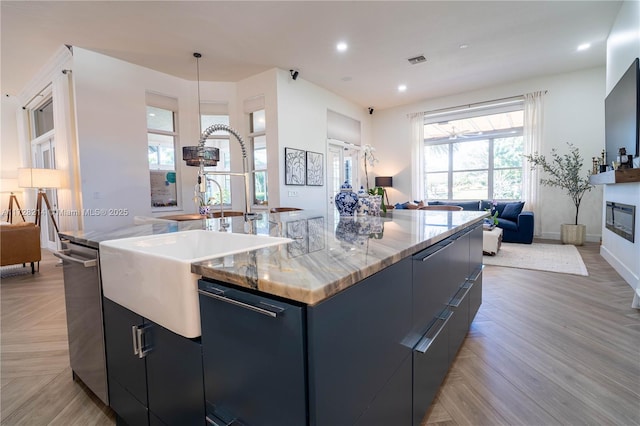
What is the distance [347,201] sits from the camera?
80.2 inches

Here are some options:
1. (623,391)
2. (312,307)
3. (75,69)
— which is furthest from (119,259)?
(75,69)

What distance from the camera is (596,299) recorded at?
2688 millimetres

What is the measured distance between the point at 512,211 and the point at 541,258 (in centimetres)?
169

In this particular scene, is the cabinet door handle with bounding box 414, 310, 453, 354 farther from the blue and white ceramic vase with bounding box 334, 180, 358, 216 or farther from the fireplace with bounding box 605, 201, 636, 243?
the fireplace with bounding box 605, 201, 636, 243

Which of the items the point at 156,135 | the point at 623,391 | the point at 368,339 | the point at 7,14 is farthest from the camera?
the point at 156,135

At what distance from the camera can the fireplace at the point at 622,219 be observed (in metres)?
2.98

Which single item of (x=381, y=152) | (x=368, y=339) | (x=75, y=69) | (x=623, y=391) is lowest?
(x=623, y=391)

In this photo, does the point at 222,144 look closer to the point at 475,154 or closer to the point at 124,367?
the point at 124,367

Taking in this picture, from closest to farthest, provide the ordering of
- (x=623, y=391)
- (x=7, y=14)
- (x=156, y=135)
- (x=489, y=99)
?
(x=623, y=391) → (x=7, y=14) → (x=156, y=135) → (x=489, y=99)

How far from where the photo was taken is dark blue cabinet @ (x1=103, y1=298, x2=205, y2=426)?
0.85 meters

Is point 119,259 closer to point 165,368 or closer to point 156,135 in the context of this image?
point 165,368

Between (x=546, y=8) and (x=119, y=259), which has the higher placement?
(x=546, y=8)

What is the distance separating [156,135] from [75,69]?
139 cm

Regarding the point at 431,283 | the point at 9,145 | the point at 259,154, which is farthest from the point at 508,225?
the point at 9,145
